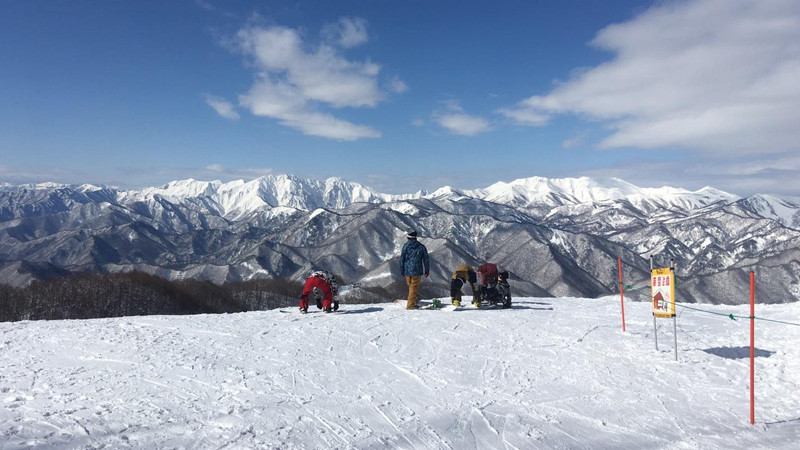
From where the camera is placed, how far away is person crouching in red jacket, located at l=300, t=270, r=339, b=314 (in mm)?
15711

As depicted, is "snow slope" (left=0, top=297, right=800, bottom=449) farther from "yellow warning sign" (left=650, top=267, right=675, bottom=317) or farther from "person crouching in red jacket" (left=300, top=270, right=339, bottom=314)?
"person crouching in red jacket" (left=300, top=270, right=339, bottom=314)

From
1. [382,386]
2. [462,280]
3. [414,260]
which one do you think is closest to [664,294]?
[462,280]

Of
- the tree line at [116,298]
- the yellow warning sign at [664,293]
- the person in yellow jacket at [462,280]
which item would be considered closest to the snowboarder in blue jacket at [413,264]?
the person in yellow jacket at [462,280]

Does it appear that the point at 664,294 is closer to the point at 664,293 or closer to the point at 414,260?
the point at 664,293

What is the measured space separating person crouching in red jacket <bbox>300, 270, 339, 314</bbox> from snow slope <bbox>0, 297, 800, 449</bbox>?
2255 millimetres

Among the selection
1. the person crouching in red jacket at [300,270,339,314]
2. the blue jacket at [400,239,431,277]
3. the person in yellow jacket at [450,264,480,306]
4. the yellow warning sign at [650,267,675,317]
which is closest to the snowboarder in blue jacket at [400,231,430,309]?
the blue jacket at [400,239,431,277]

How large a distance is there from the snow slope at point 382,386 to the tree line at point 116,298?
10627cm

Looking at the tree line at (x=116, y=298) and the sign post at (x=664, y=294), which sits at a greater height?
the sign post at (x=664, y=294)

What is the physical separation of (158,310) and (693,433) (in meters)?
138

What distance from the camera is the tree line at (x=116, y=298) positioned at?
103438 millimetres

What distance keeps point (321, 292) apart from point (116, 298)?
127635 mm

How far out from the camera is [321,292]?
16.3m

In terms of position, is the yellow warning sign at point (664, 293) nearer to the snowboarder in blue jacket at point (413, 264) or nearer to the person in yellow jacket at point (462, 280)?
the person in yellow jacket at point (462, 280)

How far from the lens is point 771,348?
40.1 feet
